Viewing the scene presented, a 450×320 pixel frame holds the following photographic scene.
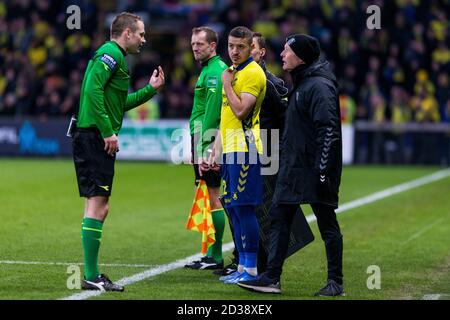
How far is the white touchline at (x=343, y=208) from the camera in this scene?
868 cm

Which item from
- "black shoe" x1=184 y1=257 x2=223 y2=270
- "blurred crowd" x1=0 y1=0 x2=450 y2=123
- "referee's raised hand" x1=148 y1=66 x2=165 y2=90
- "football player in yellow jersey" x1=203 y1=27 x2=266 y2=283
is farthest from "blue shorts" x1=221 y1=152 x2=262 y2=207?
"blurred crowd" x1=0 y1=0 x2=450 y2=123

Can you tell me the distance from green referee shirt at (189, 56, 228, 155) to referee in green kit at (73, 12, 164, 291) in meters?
1.20

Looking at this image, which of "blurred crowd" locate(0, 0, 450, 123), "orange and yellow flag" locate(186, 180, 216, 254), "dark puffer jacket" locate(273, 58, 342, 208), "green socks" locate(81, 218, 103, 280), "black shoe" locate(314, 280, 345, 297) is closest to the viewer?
"dark puffer jacket" locate(273, 58, 342, 208)

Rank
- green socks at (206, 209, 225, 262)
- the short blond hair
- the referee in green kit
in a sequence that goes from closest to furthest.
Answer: the referee in green kit < the short blond hair < green socks at (206, 209, 225, 262)

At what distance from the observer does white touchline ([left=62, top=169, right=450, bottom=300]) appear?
8680mm

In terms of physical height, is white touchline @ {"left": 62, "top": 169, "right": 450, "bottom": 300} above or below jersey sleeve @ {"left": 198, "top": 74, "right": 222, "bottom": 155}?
below

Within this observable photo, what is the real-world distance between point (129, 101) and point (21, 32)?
23.0m

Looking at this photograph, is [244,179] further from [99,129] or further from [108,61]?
[108,61]

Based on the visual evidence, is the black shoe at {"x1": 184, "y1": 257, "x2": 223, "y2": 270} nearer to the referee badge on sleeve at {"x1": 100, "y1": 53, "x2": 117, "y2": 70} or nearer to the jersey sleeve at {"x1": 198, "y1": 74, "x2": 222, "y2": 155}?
the jersey sleeve at {"x1": 198, "y1": 74, "x2": 222, "y2": 155}

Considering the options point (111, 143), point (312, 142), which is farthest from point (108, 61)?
point (312, 142)

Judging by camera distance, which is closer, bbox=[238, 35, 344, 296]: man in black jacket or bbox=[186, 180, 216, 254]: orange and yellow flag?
bbox=[238, 35, 344, 296]: man in black jacket

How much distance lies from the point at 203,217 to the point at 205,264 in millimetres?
449

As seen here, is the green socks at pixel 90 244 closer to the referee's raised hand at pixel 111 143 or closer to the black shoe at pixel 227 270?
the referee's raised hand at pixel 111 143
